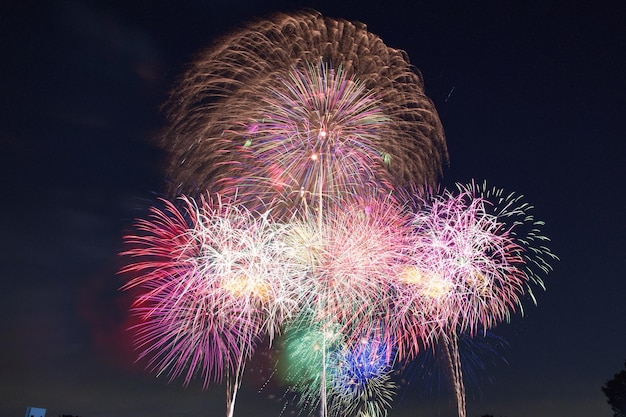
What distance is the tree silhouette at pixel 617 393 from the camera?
164 feet

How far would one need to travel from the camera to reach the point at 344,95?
22.5m

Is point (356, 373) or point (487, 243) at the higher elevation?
point (487, 243)

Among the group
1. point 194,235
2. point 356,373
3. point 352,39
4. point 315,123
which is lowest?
point 356,373

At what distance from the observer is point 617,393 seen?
5047cm

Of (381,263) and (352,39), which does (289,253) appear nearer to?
(381,263)

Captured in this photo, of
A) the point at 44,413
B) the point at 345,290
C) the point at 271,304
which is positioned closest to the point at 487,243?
the point at 345,290

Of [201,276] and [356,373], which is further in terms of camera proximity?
[356,373]

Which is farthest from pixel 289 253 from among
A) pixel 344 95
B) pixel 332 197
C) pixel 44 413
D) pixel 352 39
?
pixel 44 413

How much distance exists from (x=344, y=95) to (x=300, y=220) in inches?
228

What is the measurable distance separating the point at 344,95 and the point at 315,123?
174 centimetres

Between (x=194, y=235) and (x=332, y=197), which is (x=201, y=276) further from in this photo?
(x=332, y=197)

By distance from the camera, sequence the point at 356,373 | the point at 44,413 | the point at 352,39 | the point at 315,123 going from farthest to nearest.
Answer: the point at 356,373 < the point at 315,123 < the point at 352,39 < the point at 44,413

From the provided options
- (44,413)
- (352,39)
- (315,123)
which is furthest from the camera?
(315,123)

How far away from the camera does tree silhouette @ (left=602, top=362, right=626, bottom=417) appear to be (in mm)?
49969
